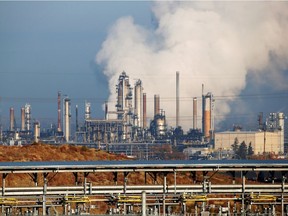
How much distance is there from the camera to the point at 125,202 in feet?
181

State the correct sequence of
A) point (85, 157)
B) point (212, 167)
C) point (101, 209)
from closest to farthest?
point (212, 167) → point (101, 209) → point (85, 157)

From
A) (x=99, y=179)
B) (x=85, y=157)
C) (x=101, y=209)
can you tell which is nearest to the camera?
(x=101, y=209)

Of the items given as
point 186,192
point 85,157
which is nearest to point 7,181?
point 85,157

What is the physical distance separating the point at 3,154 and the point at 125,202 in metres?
64.3

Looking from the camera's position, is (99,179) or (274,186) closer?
(274,186)

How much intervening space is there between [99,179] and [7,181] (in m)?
10.8

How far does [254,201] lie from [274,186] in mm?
3211

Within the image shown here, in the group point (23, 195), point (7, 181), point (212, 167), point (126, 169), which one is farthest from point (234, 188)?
point (7, 181)

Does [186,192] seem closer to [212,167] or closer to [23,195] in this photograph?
[212,167]

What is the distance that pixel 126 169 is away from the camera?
190ft

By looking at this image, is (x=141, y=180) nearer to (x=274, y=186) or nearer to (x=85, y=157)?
(x=85, y=157)

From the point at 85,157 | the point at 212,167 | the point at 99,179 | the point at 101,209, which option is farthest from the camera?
the point at 85,157

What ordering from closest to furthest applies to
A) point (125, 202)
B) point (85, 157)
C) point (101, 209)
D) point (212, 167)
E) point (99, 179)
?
1. point (125, 202)
2. point (212, 167)
3. point (101, 209)
4. point (99, 179)
5. point (85, 157)

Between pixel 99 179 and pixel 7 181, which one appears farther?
pixel 99 179
